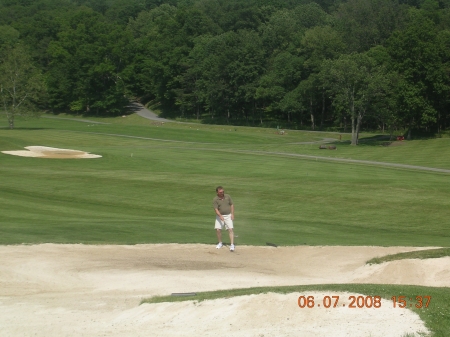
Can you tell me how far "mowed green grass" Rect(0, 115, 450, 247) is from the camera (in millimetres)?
25734

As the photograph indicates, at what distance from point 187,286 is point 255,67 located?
361ft

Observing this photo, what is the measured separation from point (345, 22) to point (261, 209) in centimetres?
10858

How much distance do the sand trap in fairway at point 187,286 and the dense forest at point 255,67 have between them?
2675 inches

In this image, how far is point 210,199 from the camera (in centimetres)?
3869

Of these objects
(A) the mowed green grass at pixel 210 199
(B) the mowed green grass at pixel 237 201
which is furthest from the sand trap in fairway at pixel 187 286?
(A) the mowed green grass at pixel 210 199

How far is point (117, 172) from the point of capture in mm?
48875

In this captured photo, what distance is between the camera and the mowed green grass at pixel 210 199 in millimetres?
25734

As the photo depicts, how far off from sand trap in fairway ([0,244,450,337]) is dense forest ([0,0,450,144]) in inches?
2675

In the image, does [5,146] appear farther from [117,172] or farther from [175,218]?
[175,218]

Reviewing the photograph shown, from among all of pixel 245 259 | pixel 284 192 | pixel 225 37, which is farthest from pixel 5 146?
pixel 225 37
